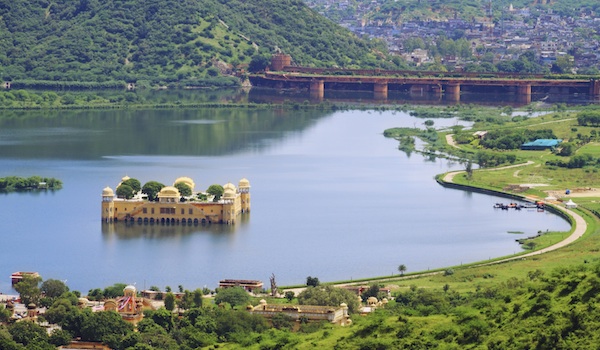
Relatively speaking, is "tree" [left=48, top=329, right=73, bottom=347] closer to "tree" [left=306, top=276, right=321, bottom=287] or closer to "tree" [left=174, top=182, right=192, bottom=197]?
"tree" [left=306, top=276, right=321, bottom=287]

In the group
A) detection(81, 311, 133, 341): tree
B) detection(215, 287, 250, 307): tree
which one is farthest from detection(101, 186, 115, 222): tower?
detection(81, 311, 133, 341): tree

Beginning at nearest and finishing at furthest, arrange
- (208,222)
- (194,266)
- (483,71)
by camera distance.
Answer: (194,266), (208,222), (483,71)

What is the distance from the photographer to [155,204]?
64062mm

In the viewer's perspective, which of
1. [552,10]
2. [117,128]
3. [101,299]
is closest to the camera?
[101,299]

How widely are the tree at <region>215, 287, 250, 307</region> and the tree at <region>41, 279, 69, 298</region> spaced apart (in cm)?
391

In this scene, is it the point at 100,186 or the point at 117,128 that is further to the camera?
the point at 117,128

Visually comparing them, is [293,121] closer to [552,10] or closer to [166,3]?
[166,3]

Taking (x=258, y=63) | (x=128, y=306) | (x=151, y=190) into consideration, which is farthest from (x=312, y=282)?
(x=258, y=63)

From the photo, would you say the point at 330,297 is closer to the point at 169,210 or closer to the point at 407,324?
the point at 407,324

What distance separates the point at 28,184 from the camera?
238 feet

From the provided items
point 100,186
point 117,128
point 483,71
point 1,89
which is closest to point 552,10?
point 483,71

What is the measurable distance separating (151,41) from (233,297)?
89.6m

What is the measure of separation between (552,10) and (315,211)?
414 ft

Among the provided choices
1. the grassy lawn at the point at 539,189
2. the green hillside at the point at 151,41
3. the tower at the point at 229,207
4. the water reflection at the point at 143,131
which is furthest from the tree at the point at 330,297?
the green hillside at the point at 151,41
